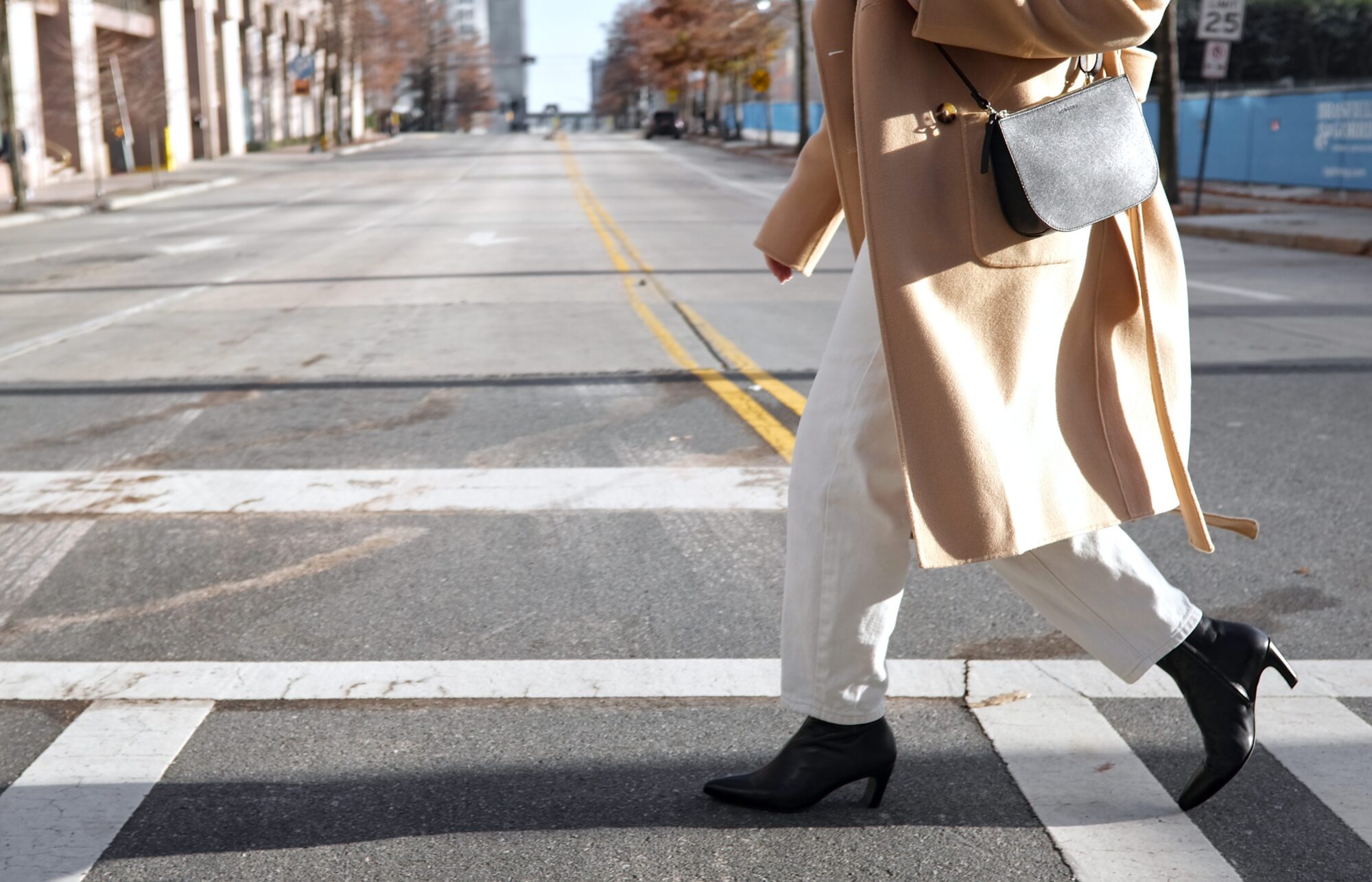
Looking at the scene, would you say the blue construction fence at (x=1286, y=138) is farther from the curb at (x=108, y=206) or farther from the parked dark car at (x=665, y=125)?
the parked dark car at (x=665, y=125)

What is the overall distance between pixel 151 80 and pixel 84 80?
8.45m

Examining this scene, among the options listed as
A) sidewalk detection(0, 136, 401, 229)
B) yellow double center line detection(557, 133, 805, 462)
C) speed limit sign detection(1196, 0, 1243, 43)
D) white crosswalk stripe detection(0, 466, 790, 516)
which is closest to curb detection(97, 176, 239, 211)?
sidewalk detection(0, 136, 401, 229)

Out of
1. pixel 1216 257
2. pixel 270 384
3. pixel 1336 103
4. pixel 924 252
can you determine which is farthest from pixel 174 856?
pixel 1336 103

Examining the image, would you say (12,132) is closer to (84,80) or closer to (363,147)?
(84,80)

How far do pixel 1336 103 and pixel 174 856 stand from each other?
878 inches

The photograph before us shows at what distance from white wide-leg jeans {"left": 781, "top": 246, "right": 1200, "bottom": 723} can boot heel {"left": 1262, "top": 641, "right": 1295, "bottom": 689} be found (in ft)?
0.55

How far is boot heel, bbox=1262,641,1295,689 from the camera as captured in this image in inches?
104

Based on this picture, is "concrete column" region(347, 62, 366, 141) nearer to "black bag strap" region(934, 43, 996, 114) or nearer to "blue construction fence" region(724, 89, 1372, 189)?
"blue construction fence" region(724, 89, 1372, 189)

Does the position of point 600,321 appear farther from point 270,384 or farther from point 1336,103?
point 1336,103

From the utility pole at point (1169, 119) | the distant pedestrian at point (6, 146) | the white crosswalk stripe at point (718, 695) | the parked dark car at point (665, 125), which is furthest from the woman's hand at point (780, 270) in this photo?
the parked dark car at point (665, 125)

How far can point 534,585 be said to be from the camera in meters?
4.01

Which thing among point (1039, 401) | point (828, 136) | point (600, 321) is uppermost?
point (828, 136)

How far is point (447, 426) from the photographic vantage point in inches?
249

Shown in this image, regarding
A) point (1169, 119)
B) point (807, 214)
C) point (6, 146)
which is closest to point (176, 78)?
point (6, 146)
